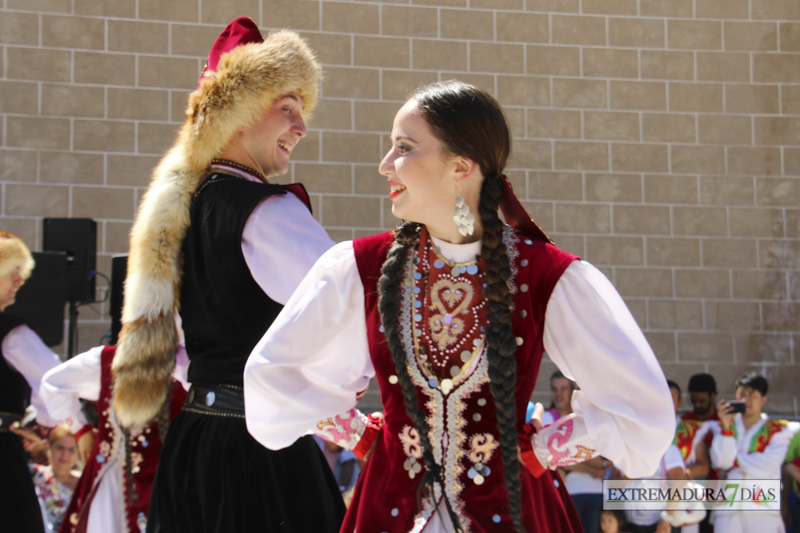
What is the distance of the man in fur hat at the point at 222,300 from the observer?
82.5 inches

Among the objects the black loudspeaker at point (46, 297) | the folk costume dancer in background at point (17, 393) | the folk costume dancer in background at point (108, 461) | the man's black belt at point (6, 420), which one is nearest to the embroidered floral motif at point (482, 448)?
the folk costume dancer in background at point (108, 461)

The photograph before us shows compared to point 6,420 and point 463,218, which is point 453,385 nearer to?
point 463,218

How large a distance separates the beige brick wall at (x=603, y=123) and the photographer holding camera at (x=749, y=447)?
5.37ft

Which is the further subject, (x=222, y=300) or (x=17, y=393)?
(x=17, y=393)

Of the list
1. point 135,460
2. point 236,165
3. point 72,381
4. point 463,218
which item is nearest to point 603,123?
point 72,381

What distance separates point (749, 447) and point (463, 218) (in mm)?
4532

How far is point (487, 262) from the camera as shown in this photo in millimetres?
1659

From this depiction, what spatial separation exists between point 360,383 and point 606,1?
653cm

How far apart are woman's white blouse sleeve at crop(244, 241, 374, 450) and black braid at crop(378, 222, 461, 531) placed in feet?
0.23

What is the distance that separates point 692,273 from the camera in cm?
746

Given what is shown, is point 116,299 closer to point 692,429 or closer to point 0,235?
point 0,235

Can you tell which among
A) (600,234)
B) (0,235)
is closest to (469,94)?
(0,235)

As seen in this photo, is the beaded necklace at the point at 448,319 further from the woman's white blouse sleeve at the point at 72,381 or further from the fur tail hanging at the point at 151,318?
the woman's white blouse sleeve at the point at 72,381

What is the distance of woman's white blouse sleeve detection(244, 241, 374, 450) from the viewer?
1668 mm
